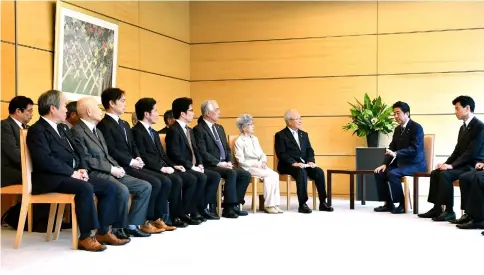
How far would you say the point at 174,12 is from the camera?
10.0 m

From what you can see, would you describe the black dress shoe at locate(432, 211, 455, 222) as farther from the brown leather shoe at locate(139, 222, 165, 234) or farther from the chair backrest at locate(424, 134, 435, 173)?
the brown leather shoe at locate(139, 222, 165, 234)

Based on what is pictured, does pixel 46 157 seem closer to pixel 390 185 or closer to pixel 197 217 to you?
pixel 197 217

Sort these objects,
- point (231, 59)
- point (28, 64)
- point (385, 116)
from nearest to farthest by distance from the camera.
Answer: point (28, 64) → point (385, 116) → point (231, 59)

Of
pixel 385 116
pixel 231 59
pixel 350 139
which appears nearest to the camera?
pixel 385 116

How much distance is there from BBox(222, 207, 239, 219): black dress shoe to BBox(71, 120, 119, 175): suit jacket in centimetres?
195

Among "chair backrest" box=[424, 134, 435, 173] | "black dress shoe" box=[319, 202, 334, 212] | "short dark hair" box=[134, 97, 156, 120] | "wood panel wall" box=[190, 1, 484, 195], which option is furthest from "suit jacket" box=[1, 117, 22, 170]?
"wood panel wall" box=[190, 1, 484, 195]

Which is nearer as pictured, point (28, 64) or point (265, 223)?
point (265, 223)

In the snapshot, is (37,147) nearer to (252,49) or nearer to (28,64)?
(28,64)

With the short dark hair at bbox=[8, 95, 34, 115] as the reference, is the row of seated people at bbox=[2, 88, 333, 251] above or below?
below

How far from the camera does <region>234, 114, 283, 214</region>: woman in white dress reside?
292 inches

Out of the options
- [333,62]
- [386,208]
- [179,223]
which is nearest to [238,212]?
[179,223]

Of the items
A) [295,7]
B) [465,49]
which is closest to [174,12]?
[295,7]

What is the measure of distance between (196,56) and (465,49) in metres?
4.29

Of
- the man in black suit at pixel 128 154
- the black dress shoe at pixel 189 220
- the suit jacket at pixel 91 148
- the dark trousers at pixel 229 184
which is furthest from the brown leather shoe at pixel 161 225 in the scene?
the dark trousers at pixel 229 184
